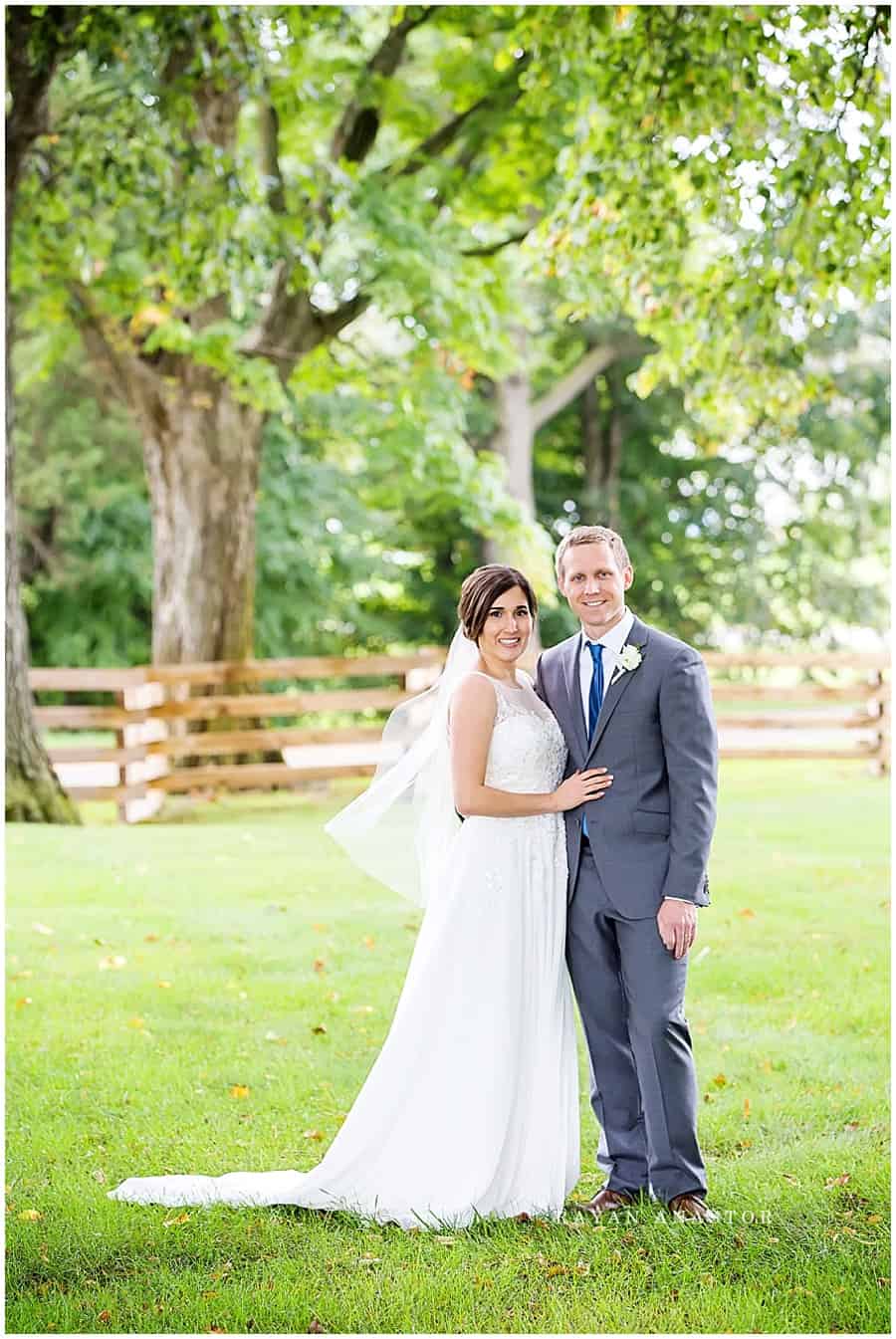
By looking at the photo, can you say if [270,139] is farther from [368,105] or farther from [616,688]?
[616,688]

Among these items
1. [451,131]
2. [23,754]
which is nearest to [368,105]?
[451,131]

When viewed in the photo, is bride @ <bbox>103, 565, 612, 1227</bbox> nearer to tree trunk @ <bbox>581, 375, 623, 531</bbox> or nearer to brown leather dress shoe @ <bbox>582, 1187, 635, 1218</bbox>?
brown leather dress shoe @ <bbox>582, 1187, 635, 1218</bbox>

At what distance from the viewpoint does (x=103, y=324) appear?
14953mm

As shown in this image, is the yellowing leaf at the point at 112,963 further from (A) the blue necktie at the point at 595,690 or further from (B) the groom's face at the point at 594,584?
(B) the groom's face at the point at 594,584

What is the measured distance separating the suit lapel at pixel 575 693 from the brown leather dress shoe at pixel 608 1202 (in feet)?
4.41

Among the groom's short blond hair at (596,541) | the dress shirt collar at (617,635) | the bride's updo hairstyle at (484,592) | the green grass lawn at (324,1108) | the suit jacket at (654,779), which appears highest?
the groom's short blond hair at (596,541)

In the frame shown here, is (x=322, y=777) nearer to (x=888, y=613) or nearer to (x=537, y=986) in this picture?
(x=537, y=986)

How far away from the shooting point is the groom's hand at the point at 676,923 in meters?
4.28

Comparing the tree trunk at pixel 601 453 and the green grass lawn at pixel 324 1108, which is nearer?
the green grass lawn at pixel 324 1108

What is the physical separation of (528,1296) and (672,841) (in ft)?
4.33

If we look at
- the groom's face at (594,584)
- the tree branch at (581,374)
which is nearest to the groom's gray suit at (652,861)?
the groom's face at (594,584)

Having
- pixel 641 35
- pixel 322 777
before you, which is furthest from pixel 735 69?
pixel 322 777

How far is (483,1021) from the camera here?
14.7 ft

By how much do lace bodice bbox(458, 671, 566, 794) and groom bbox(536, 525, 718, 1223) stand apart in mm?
75
